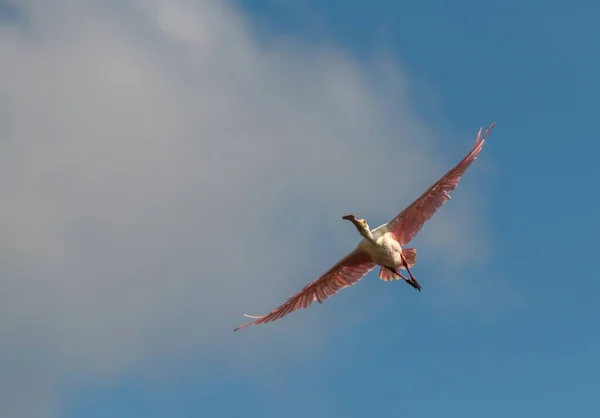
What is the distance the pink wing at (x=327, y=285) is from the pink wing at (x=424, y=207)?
2053 millimetres

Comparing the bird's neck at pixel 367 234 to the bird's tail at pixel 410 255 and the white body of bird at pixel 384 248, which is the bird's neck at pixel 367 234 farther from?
the bird's tail at pixel 410 255

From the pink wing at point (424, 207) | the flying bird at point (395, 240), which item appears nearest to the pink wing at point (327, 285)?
the flying bird at point (395, 240)

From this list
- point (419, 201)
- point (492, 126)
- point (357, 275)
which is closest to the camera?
point (492, 126)

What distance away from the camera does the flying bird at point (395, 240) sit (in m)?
40.4

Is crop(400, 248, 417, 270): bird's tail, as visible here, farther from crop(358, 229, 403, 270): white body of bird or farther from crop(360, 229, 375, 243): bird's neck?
crop(360, 229, 375, 243): bird's neck

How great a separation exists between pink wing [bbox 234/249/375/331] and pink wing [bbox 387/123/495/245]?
205 cm

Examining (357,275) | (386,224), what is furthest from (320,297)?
(386,224)

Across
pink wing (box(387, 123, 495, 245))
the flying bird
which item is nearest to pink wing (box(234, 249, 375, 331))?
the flying bird

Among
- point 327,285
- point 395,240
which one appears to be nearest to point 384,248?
point 395,240

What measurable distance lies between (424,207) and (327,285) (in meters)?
4.96

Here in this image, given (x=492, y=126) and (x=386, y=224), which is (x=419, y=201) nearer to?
(x=386, y=224)

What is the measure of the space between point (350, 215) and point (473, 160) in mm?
4626

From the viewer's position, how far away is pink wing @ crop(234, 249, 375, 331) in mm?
43531

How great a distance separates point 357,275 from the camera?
43781mm
